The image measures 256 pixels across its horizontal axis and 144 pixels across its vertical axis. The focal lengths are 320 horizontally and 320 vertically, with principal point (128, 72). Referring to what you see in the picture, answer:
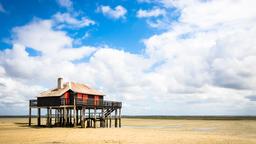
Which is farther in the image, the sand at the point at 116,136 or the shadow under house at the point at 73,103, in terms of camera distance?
the shadow under house at the point at 73,103

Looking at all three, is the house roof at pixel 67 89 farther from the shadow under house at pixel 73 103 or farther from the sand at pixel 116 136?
the sand at pixel 116 136

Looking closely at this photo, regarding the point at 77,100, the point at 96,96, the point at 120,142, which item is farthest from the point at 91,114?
the point at 120,142

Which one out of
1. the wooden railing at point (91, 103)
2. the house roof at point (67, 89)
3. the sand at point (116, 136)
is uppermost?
the house roof at point (67, 89)

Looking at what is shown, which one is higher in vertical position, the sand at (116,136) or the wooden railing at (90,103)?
the wooden railing at (90,103)

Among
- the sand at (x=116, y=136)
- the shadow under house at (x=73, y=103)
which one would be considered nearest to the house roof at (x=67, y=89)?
the shadow under house at (x=73, y=103)

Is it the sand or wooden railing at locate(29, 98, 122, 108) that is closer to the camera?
the sand

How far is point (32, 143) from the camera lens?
69.9ft

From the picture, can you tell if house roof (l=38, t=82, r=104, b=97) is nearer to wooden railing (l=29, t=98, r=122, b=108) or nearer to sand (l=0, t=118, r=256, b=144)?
wooden railing (l=29, t=98, r=122, b=108)

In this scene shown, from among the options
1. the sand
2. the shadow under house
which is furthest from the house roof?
the sand

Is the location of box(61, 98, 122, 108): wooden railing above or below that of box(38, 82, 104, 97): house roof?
below

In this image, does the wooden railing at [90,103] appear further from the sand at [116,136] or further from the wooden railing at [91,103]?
the sand at [116,136]

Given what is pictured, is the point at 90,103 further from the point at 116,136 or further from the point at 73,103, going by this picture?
the point at 116,136

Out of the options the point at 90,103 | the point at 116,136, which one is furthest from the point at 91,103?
the point at 116,136

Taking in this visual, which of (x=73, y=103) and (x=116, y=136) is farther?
(x=73, y=103)
